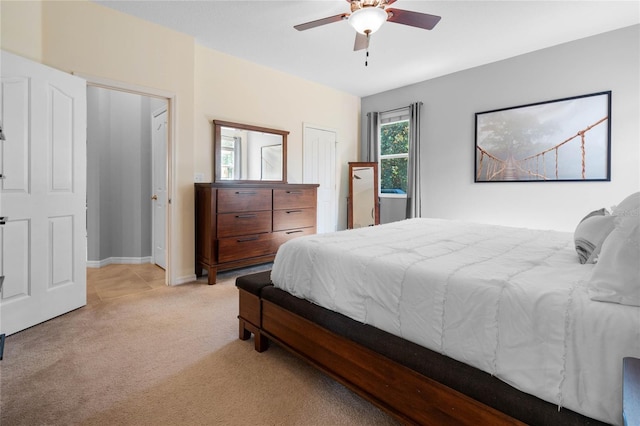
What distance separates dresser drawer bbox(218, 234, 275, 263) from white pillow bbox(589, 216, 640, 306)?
311 centimetres

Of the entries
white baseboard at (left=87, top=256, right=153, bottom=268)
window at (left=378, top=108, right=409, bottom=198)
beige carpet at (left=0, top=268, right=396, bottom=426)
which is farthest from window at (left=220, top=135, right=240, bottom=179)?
window at (left=378, top=108, right=409, bottom=198)

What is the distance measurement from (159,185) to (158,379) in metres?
3.04

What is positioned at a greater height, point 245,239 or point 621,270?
point 621,270

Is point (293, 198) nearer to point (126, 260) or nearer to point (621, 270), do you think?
point (126, 260)

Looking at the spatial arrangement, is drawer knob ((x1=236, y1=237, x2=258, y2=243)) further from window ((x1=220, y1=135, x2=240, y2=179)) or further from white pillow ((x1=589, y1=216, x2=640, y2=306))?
white pillow ((x1=589, y1=216, x2=640, y2=306))

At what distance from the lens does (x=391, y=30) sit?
3234 mm

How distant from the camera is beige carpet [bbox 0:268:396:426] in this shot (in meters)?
1.47

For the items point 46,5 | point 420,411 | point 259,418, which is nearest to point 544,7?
point 420,411

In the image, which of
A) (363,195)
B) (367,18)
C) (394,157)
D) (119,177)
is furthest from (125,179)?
(394,157)

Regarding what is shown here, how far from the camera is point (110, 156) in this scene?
4.27 meters

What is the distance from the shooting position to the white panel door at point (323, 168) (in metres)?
4.92

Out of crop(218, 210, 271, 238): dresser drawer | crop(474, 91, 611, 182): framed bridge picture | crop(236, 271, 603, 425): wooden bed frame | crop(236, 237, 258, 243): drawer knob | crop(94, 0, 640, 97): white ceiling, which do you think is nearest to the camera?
crop(236, 271, 603, 425): wooden bed frame

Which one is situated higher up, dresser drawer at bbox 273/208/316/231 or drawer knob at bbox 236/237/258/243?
dresser drawer at bbox 273/208/316/231

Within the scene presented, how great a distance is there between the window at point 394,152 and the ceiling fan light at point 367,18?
2.86 m
